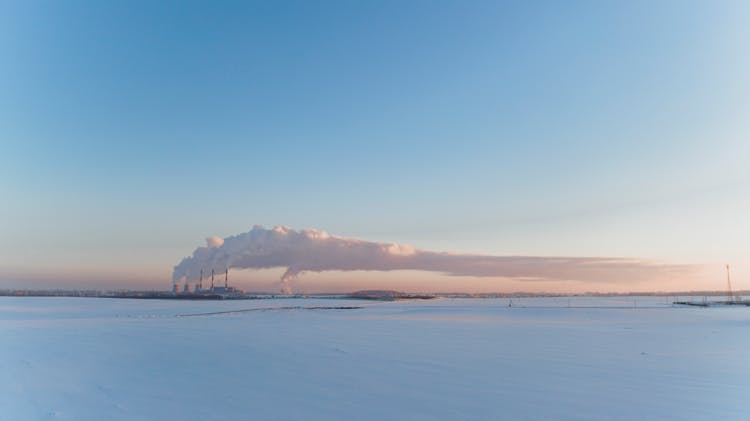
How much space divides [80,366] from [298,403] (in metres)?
8.66

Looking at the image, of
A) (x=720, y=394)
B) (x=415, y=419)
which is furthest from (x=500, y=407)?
(x=720, y=394)

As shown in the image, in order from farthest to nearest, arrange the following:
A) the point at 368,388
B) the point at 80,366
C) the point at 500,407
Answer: the point at 80,366 < the point at 368,388 < the point at 500,407

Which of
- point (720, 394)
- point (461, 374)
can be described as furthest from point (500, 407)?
point (720, 394)

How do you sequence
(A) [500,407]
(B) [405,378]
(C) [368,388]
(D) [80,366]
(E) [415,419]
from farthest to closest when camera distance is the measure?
(D) [80,366] < (B) [405,378] < (C) [368,388] < (A) [500,407] < (E) [415,419]

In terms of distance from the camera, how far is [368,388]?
37.2ft

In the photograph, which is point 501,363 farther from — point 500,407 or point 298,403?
point 298,403

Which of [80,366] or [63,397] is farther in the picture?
[80,366]

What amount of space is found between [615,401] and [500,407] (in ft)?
8.92

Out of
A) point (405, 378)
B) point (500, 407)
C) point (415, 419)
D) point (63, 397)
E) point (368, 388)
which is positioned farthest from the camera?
point (405, 378)

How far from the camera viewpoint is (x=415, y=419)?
8.85 m

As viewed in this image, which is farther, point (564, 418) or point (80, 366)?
point (80, 366)

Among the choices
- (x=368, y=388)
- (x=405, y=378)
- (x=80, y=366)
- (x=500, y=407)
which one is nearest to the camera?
(x=500, y=407)

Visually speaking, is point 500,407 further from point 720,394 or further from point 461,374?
point 720,394

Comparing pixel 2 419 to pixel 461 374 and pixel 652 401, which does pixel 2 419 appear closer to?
pixel 461 374
